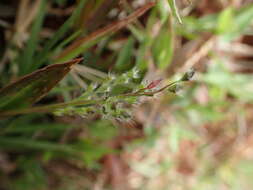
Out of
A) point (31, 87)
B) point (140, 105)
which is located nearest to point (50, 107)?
point (31, 87)

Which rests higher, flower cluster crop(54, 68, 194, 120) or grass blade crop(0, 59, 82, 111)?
grass blade crop(0, 59, 82, 111)

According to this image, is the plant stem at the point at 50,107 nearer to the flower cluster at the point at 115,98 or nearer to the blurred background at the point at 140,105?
the flower cluster at the point at 115,98

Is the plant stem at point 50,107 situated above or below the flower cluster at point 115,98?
above

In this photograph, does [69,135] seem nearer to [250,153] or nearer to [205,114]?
[205,114]

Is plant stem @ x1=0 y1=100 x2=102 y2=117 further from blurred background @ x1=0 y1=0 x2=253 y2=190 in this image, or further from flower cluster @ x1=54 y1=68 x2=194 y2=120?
blurred background @ x1=0 y1=0 x2=253 y2=190

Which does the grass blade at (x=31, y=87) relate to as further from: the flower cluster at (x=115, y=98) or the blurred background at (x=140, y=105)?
the blurred background at (x=140, y=105)

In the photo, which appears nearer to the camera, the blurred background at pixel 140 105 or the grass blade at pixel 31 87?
the grass blade at pixel 31 87

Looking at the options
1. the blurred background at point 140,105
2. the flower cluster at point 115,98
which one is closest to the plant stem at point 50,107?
the flower cluster at point 115,98

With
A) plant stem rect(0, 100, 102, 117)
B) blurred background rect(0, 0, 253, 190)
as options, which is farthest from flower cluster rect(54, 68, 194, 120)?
blurred background rect(0, 0, 253, 190)
